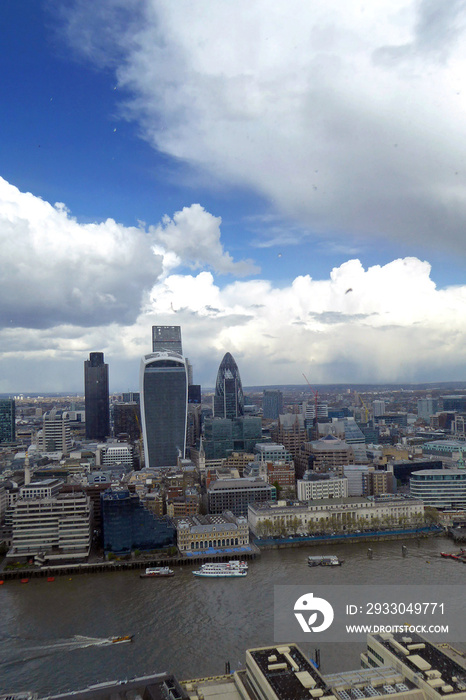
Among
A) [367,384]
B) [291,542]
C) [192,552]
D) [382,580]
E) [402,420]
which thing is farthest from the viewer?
[367,384]

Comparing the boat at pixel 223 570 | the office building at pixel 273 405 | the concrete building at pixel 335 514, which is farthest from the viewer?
the office building at pixel 273 405

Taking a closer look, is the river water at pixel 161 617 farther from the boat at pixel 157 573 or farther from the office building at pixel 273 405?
the office building at pixel 273 405

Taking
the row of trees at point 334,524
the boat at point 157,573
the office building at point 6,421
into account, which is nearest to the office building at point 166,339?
the office building at point 6,421

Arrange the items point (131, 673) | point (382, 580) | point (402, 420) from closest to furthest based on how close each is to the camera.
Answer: point (131, 673)
point (382, 580)
point (402, 420)

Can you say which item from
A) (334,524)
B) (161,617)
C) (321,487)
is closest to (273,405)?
(321,487)

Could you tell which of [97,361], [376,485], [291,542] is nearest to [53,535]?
[291,542]

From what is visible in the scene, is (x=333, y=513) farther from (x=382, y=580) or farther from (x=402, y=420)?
(x=402, y=420)
